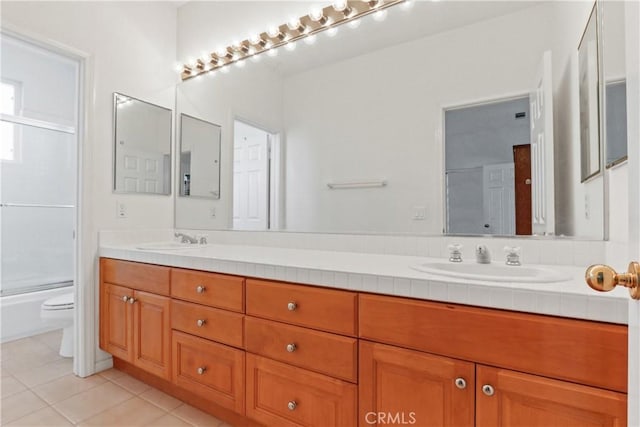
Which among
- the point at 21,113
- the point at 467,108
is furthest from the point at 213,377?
the point at 21,113

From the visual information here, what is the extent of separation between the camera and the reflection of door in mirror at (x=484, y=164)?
143 cm

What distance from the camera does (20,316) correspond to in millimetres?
2703

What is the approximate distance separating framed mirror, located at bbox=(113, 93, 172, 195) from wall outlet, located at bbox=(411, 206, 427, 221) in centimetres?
184

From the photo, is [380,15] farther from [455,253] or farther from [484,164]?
[455,253]

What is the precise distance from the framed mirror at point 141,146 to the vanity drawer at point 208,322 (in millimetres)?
1075

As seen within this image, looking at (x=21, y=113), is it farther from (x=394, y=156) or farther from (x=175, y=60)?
(x=394, y=156)

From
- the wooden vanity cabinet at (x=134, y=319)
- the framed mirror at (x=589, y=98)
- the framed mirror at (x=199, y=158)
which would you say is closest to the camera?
the framed mirror at (x=589, y=98)

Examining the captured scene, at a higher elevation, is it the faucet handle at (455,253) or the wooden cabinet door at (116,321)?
the faucet handle at (455,253)

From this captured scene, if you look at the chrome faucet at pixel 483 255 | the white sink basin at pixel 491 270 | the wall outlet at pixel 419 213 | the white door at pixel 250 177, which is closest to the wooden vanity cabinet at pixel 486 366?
the white sink basin at pixel 491 270

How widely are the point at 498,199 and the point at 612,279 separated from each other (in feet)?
3.36

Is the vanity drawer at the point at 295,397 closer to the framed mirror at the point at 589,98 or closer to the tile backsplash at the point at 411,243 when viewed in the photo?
the tile backsplash at the point at 411,243

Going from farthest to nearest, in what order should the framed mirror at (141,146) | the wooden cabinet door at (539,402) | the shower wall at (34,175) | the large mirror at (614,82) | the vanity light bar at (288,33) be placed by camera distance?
the shower wall at (34,175)
the framed mirror at (141,146)
the vanity light bar at (288,33)
the large mirror at (614,82)
the wooden cabinet door at (539,402)

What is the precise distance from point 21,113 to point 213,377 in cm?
332

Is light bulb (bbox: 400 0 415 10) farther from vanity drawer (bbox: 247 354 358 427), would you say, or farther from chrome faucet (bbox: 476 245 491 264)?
vanity drawer (bbox: 247 354 358 427)
